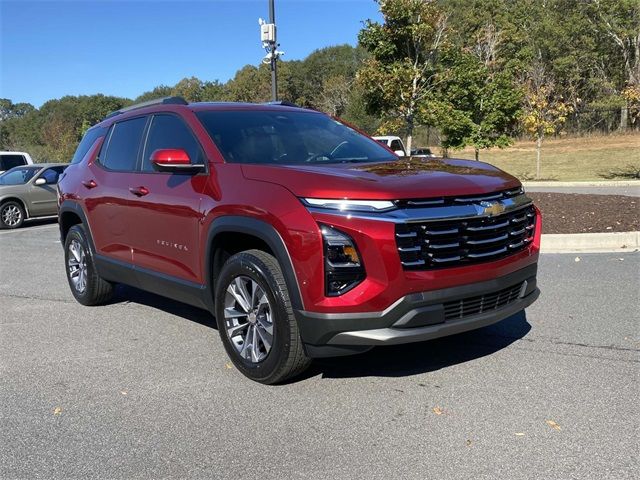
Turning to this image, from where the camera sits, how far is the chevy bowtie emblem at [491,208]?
3564mm

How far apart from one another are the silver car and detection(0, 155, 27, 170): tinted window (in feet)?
11.7

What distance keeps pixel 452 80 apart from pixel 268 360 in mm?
22937

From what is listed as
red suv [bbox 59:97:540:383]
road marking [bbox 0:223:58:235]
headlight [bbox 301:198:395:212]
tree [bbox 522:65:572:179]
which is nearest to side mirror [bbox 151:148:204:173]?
red suv [bbox 59:97:540:383]

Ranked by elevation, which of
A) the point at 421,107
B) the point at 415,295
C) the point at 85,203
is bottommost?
the point at 415,295

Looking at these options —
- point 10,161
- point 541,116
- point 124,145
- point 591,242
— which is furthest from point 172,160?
point 541,116

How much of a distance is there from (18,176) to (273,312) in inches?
546

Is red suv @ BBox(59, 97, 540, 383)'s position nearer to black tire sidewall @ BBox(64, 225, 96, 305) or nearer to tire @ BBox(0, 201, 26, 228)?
black tire sidewall @ BBox(64, 225, 96, 305)

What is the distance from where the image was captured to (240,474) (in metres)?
2.84

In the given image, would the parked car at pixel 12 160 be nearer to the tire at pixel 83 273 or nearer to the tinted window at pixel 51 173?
the tinted window at pixel 51 173

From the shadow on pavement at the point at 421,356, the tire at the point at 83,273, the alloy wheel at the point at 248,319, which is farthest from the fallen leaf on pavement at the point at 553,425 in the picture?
the tire at the point at 83,273

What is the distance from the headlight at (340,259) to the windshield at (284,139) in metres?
1.01

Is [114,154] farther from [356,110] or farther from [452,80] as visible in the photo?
[356,110]

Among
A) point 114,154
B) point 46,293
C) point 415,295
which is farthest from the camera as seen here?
point 46,293

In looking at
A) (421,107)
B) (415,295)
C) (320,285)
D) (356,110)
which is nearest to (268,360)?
(320,285)
